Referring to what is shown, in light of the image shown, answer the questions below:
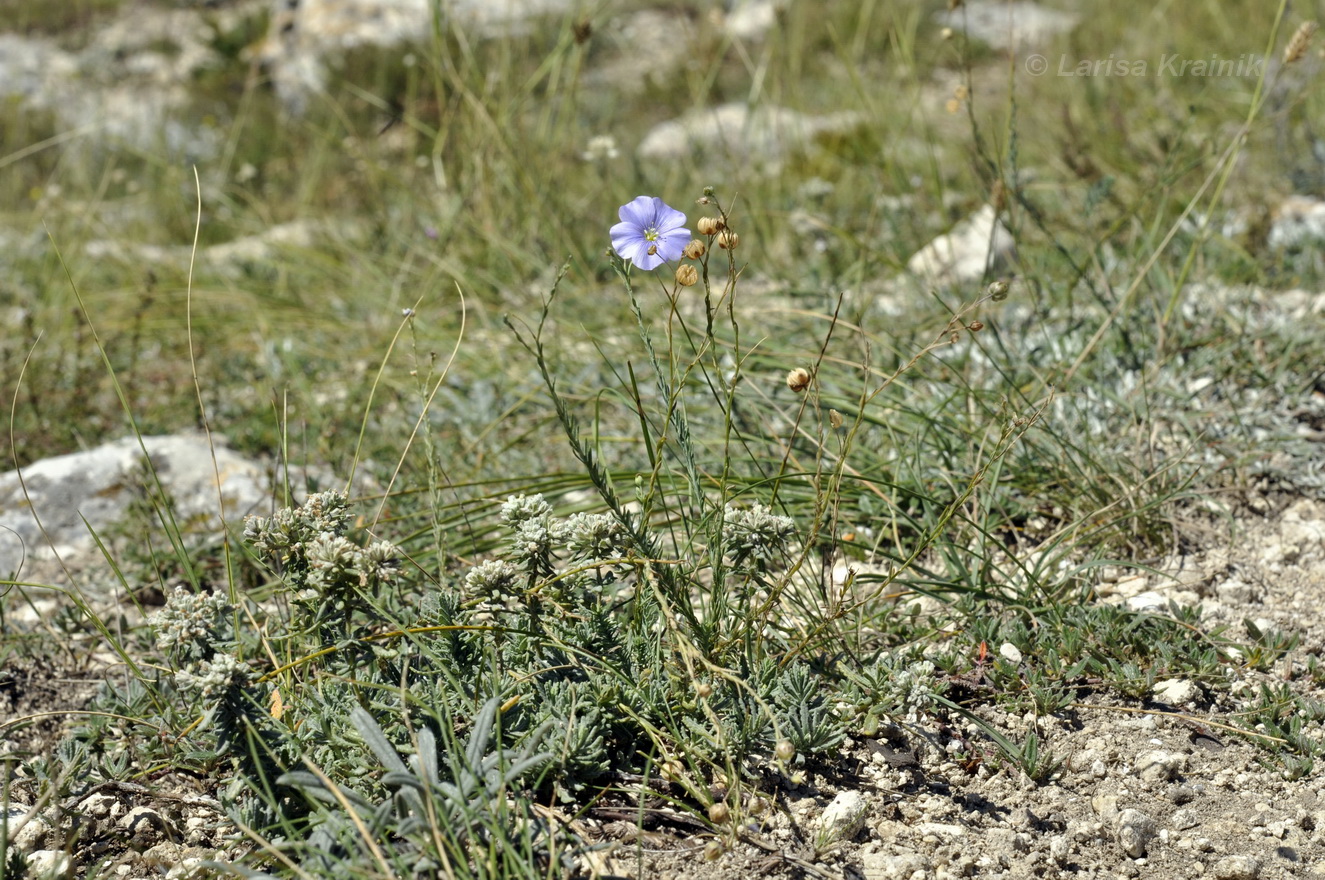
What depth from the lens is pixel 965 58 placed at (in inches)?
86.0

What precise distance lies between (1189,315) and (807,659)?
1657mm

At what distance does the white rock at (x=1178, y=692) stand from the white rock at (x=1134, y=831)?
0.93 feet

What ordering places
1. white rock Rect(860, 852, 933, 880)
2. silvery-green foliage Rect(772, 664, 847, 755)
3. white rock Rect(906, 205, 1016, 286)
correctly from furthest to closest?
white rock Rect(906, 205, 1016, 286)
silvery-green foliage Rect(772, 664, 847, 755)
white rock Rect(860, 852, 933, 880)

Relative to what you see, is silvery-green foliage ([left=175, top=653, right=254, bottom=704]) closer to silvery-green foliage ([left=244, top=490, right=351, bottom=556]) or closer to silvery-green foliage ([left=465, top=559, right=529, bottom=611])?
silvery-green foliage ([left=244, top=490, right=351, bottom=556])

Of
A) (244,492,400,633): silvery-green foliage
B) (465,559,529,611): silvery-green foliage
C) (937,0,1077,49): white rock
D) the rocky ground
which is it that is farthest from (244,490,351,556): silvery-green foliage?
(937,0,1077,49): white rock

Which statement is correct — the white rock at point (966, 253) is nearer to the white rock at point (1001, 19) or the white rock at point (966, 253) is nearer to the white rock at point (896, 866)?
the white rock at point (896, 866)

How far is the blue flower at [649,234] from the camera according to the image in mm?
1310

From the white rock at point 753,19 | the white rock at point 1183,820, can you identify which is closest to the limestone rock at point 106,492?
the white rock at point 1183,820

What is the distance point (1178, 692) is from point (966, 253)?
74.9 inches

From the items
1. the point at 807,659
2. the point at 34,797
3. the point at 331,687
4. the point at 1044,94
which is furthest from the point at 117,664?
the point at 1044,94

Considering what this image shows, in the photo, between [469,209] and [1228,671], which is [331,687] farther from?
[469,209]

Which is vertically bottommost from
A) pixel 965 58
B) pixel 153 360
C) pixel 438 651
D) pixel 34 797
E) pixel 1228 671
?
pixel 153 360

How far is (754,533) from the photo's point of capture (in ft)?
4.85

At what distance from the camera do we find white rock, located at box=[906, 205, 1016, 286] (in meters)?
2.99
